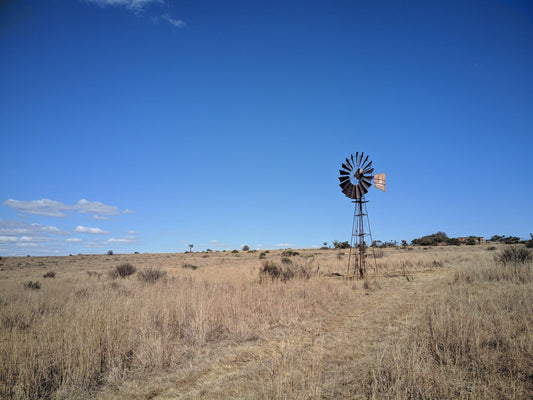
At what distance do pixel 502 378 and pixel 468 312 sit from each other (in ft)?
10.1

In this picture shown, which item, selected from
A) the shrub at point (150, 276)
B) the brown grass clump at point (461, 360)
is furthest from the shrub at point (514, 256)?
the shrub at point (150, 276)

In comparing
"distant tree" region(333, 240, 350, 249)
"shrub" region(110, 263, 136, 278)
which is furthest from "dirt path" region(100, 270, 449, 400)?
"distant tree" region(333, 240, 350, 249)

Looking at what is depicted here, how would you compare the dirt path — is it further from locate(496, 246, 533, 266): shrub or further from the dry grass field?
locate(496, 246, 533, 266): shrub

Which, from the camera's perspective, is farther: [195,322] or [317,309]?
[317,309]

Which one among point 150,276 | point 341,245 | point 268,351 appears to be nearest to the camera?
point 268,351

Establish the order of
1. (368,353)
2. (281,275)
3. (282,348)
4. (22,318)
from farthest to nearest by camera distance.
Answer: (281,275)
(22,318)
(282,348)
(368,353)

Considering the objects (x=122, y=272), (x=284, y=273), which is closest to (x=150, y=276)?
(x=122, y=272)

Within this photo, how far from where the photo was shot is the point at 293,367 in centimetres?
489

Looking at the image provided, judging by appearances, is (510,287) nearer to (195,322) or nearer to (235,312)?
(235,312)

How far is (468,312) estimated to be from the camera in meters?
6.83

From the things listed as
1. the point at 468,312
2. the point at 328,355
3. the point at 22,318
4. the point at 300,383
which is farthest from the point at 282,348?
the point at 22,318

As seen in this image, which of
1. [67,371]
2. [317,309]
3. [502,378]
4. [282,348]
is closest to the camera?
[502,378]

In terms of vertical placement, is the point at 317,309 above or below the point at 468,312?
below

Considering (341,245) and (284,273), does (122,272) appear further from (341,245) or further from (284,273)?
(341,245)
